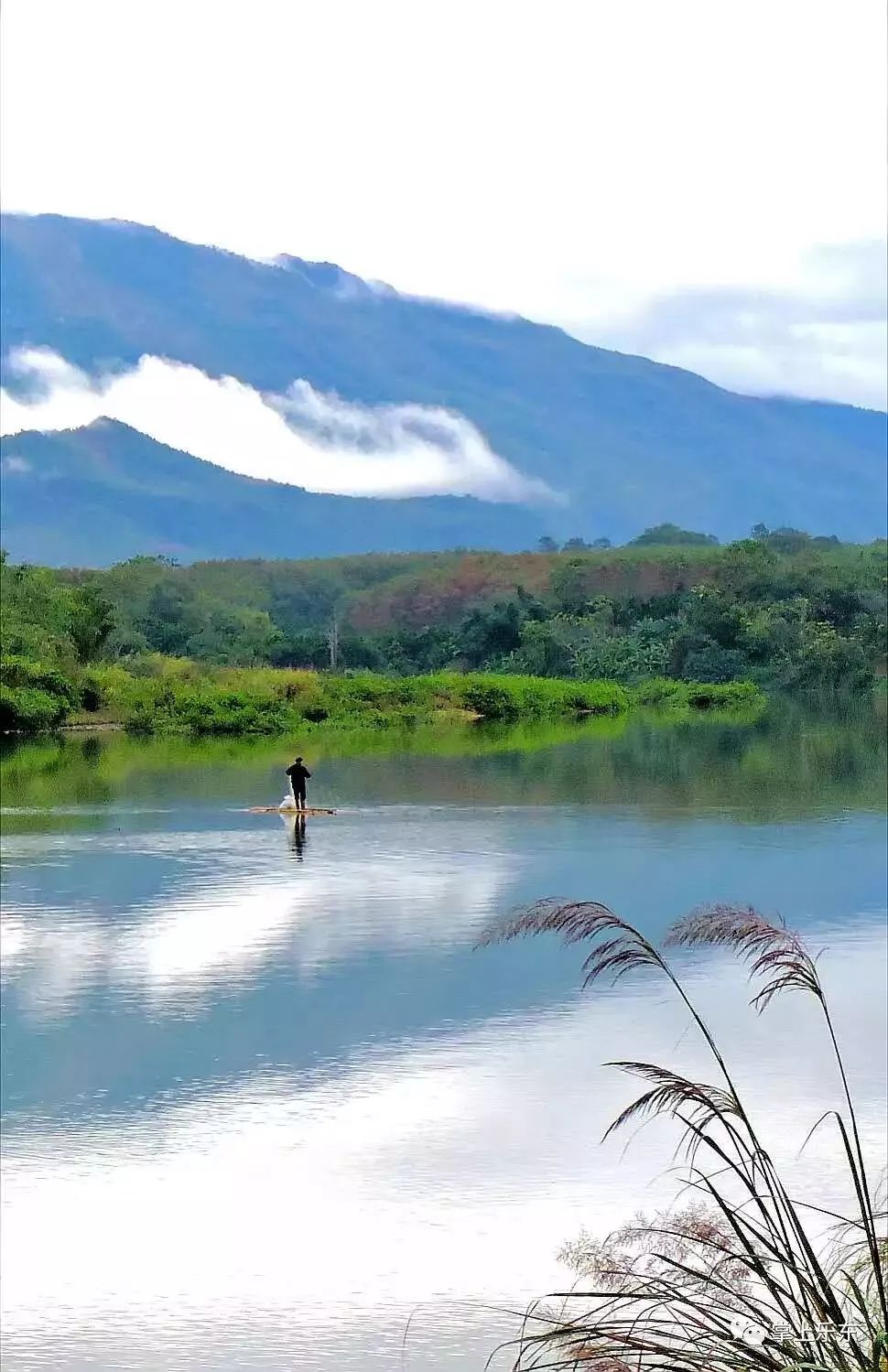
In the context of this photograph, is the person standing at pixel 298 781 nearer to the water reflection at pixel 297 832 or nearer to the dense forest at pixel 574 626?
the water reflection at pixel 297 832

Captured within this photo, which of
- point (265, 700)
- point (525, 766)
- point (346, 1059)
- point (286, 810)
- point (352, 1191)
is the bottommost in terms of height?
point (352, 1191)

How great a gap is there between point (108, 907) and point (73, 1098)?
26.1 feet

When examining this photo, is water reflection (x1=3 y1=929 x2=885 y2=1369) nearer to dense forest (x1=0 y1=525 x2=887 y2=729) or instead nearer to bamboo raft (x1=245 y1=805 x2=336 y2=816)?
bamboo raft (x1=245 y1=805 x2=336 y2=816)

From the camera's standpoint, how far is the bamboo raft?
97.1 feet

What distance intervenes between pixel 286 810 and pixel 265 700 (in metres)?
27.2

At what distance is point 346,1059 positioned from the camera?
14.8 metres

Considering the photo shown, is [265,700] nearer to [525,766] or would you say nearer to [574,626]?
[525,766]

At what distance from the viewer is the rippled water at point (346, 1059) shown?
1008 cm

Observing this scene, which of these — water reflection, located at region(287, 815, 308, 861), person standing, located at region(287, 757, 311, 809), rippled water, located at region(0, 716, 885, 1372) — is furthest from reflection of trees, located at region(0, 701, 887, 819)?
water reflection, located at region(287, 815, 308, 861)

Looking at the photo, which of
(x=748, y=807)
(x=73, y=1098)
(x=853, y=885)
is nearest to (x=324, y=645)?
(x=748, y=807)

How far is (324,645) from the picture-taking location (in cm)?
8794

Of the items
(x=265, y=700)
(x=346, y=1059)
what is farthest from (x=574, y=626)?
(x=346, y=1059)

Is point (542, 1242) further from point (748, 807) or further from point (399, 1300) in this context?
point (748, 807)

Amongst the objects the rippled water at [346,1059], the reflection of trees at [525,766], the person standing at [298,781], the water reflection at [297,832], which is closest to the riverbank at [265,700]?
the reflection of trees at [525,766]
